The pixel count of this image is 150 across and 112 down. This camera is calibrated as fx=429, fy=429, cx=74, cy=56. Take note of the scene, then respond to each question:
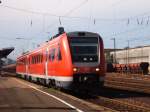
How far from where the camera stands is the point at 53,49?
24.5 m

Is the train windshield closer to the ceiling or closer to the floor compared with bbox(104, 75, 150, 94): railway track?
closer to the ceiling

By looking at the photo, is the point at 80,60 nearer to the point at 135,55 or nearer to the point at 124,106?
the point at 124,106

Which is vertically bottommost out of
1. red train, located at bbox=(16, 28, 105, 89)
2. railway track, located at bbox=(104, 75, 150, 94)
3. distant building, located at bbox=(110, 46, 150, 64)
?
railway track, located at bbox=(104, 75, 150, 94)

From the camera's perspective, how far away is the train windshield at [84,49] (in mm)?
20547

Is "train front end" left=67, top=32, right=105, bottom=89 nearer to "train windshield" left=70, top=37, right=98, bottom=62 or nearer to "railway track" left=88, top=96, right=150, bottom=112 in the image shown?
"train windshield" left=70, top=37, right=98, bottom=62

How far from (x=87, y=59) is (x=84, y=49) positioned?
583 mm

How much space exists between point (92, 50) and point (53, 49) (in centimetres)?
419

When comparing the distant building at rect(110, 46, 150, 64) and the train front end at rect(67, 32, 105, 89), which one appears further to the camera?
the distant building at rect(110, 46, 150, 64)

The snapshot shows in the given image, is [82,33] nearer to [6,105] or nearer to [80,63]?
[80,63]

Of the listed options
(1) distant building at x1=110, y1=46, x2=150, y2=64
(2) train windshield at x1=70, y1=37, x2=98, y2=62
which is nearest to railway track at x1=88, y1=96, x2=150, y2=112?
(2) train windshield at x1=70, y1=37, x2=98, y2=62

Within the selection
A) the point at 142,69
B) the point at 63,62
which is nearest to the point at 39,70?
the point at 63,62

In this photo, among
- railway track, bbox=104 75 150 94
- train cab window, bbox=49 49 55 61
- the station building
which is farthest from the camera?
the station building

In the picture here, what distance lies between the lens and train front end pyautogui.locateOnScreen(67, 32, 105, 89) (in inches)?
794

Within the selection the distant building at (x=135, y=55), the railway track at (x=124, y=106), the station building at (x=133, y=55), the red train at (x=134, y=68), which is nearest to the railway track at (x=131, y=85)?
the railway track at (x=124, y=106)
